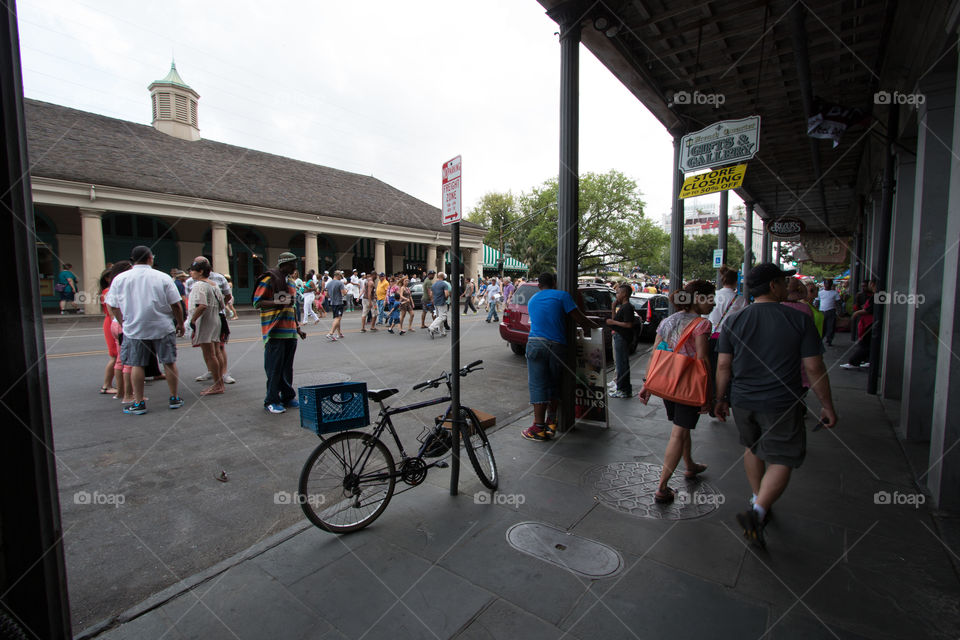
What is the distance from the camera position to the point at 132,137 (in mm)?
20781

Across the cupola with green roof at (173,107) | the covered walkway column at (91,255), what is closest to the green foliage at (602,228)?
the cupola with green roof at (173,107)

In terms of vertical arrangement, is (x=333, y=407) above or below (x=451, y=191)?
below

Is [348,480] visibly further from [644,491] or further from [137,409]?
[137,409]

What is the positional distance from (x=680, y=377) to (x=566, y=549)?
1.55 metres

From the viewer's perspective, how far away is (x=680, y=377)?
11.7 feet

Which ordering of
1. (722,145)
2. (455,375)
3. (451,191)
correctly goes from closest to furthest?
(455,375)
(451,191)
(722,145)

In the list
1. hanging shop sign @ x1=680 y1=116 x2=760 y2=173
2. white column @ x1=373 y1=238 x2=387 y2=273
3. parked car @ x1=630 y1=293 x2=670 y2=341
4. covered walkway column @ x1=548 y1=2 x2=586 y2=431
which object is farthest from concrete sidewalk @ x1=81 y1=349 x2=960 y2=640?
white column @ x1=373 y1=238 x2=387 y2=273

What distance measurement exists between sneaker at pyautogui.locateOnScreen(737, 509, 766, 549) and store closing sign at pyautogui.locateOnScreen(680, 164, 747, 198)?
531cm

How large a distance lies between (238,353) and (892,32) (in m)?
11.7

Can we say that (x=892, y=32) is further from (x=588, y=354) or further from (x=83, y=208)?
(x=83, y=208)

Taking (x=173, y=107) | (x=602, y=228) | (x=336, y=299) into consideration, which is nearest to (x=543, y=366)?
(x=336, y=299)

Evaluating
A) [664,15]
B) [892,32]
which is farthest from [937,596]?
[892,32]

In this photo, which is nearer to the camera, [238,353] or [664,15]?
[664,15]

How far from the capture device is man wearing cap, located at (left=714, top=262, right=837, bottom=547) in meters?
2.96
